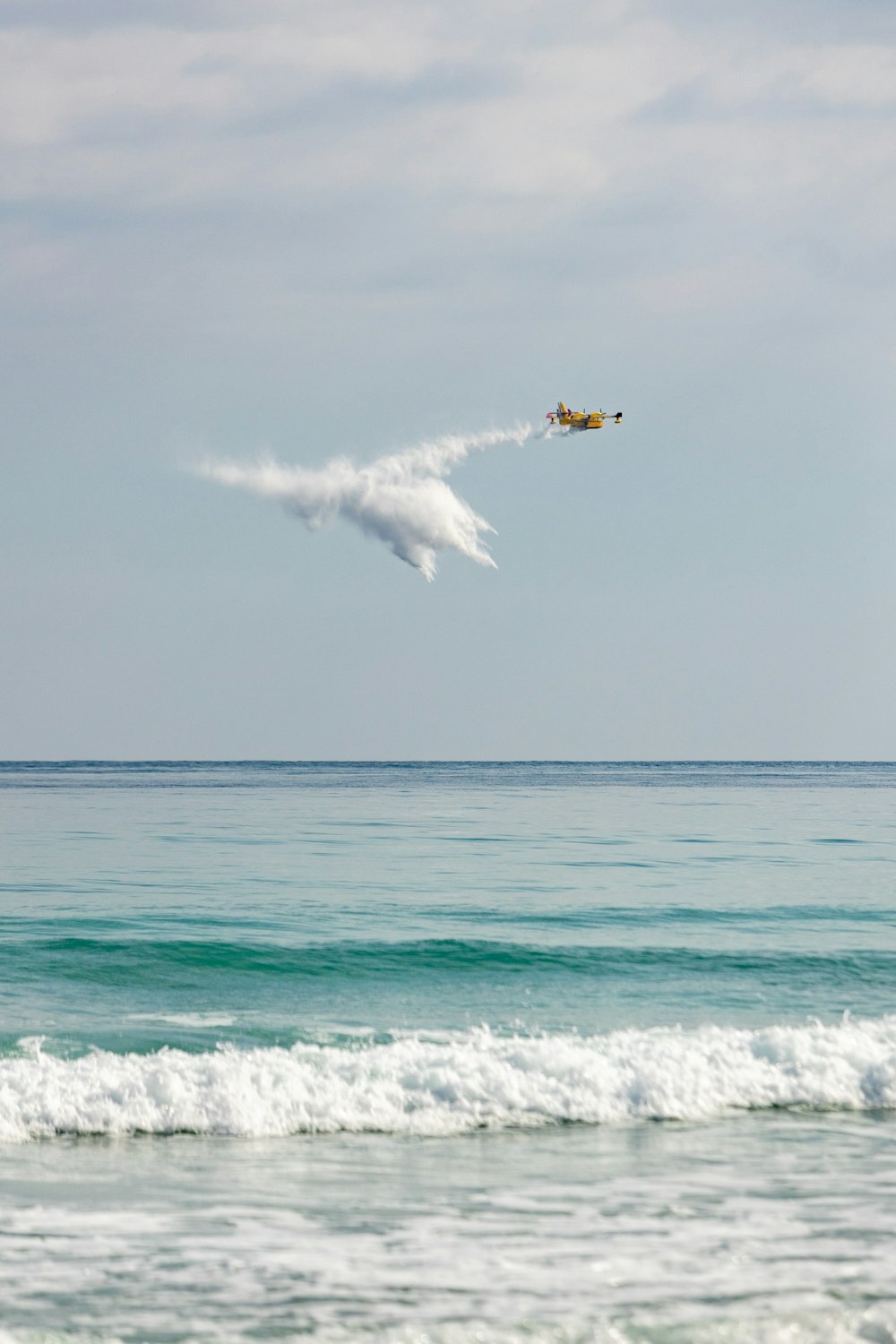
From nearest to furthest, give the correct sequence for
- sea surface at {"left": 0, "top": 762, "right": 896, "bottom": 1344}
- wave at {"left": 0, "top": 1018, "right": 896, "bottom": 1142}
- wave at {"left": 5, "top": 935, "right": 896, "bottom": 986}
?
1. sea surface at {"left": 0, "top": 762, "right": 896, "bottom": 1344}
2. wave at {"left": 0, "top": 1018, "right": 896, "bottom": 1142}
3. wave at {"left": 5, "top": 935, "right": 896, "bottom": 986}

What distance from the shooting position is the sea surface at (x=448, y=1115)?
791 cm

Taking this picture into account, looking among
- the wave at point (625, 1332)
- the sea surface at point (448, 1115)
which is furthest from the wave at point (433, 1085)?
the wave at point (625, 1332)

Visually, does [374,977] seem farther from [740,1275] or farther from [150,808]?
[150,808]

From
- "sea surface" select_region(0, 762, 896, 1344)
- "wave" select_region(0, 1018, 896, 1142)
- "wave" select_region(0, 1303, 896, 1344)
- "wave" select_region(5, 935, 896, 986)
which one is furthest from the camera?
"wave" select_region(5, 935, 896, 986)

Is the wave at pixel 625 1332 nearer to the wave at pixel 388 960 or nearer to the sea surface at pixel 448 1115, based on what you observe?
the sea surface at pixel 448 1115

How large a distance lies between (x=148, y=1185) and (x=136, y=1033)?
5492 mm

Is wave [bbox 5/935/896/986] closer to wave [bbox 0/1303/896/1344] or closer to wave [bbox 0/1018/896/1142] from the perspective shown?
wave [bbox 0/1018/896/1142]

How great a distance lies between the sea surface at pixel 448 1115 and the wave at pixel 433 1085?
4 cm

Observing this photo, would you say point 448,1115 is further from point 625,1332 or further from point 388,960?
point 388,960

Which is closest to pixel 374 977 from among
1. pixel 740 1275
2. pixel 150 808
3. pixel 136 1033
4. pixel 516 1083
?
pixel 136 1033

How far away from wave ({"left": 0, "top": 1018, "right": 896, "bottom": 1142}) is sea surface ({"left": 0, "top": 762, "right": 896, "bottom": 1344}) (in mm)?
36

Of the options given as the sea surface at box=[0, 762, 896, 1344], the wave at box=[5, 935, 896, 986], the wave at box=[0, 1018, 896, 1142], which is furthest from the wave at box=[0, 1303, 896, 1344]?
the wave at box=[5, 935, 896, 986]

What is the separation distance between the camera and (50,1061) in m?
13.5

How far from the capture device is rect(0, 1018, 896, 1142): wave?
12227 millimetres
